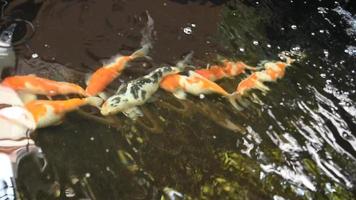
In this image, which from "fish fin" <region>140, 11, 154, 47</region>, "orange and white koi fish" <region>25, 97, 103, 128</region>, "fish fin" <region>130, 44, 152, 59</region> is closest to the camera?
"orange and white koi fish" <region>25, 97, 103, 128</region>

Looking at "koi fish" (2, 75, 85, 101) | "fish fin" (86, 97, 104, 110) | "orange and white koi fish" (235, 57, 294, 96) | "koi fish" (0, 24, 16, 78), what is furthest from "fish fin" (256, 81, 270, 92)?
"koi fish" (0, 24, 16, 78)

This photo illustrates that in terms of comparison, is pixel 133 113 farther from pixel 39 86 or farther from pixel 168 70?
pixel 39 86

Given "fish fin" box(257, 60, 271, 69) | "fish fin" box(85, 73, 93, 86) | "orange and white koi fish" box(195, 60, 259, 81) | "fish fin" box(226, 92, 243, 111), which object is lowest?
"fish fin" box(85, 73, 93, 86)

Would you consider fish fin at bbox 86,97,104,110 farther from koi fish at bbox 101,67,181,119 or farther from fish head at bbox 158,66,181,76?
fish head at bbox 158,66,181,76

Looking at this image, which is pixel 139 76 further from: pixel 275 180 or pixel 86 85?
pixel 275 180

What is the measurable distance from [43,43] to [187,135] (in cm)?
124

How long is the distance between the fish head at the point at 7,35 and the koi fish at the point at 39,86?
0.41 metres

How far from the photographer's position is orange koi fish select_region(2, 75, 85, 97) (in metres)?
3.04

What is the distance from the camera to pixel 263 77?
3.44m

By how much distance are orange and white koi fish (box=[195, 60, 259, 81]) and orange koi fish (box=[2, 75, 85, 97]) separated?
2.77ft

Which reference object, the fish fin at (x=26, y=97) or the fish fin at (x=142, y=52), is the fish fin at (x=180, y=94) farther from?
the fish fin at (x=26, y=97)

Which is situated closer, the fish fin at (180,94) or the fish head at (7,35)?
the fish fin at (180,94)

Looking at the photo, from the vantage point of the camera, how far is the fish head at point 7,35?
3398 millimetres

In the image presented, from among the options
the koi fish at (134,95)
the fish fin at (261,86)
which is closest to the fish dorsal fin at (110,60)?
the koi fish at (134,95)
